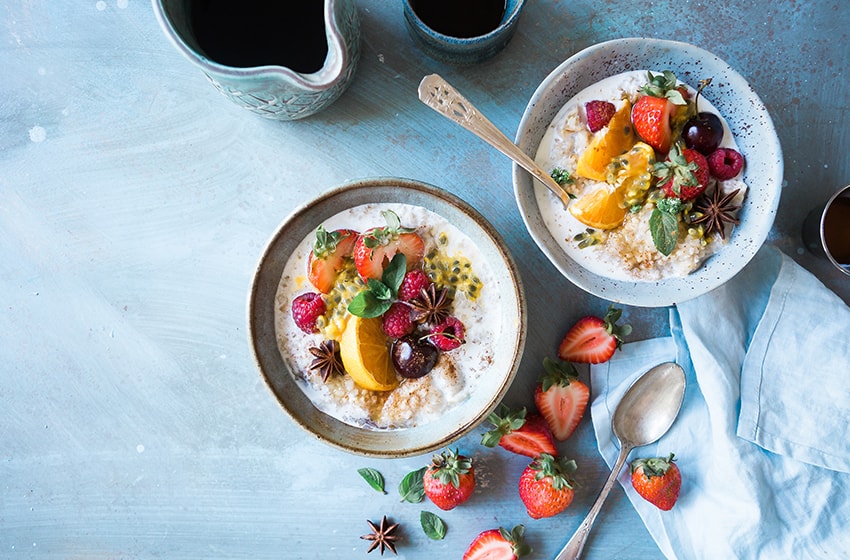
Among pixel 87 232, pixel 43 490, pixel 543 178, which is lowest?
pixel 43 490

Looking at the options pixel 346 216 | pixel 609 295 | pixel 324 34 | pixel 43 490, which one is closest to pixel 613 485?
pixel 609 295

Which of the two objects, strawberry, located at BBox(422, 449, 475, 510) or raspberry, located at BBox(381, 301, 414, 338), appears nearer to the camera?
raspberry, located at BBox(381, 301, 414, 338)

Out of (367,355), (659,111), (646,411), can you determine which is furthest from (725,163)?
(367,355)

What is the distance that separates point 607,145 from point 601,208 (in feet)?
0.39

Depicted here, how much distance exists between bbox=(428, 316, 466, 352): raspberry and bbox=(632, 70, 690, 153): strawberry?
1.69 ft

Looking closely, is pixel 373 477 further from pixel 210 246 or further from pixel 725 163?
pixel 725 163

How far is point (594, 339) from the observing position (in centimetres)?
151

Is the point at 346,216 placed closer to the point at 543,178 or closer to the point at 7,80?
the point at 543,178

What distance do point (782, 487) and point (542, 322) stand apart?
609 millimetres

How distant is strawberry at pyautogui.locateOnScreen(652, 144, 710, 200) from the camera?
1.33 metres

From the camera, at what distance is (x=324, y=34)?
4.46 feet

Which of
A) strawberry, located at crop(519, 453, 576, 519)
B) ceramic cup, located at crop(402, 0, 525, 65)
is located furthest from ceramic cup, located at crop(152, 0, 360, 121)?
strawberry, located at crop(519, 453, 576, 519)

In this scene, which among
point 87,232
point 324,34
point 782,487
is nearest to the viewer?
point 324,34

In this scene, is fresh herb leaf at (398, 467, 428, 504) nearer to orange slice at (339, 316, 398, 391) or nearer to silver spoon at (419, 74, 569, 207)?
orange slice at (339, 316, 398, 391)
